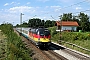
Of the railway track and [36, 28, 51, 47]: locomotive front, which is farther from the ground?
[36, 28, 51, 47]: locomotive front

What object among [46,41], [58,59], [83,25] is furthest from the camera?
[83,25]

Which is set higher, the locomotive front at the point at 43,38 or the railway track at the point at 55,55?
the locomotive front at the point at 43,38

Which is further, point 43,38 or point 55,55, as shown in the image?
point 43,38

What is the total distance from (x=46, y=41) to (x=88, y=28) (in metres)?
77.7

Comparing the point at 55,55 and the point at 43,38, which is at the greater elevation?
the point at 43,38

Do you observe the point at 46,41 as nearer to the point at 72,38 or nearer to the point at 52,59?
the point at 52,59

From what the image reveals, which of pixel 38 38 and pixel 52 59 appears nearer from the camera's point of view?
pixel 52 59

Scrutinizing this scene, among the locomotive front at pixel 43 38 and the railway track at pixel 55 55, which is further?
the locomotive front at pixel 43 38

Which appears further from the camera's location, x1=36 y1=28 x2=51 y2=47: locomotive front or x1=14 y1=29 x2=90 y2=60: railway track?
x1=36 y1=28 x2=51 y2=47: locomotive front

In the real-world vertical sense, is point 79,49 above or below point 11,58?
below

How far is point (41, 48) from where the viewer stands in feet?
96.6

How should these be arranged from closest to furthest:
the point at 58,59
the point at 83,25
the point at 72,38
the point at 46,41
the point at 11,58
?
the point at 11,58
the point at 58,59
the point at 46,41
the point at 72,38
the point at 83,25

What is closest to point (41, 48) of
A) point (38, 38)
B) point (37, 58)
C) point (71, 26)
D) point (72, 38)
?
point (38, 38)

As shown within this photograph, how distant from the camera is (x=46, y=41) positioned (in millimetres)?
27125
